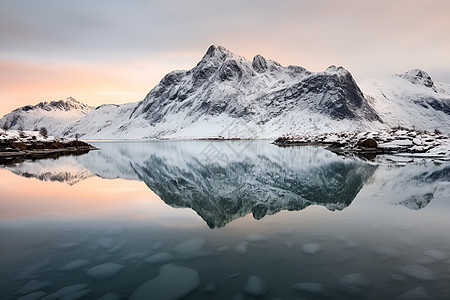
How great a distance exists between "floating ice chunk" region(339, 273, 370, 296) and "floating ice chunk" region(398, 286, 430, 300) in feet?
2.20

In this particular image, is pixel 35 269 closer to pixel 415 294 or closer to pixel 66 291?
pixel 66 291

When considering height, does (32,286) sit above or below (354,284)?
above

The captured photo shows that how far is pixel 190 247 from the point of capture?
8.23 metres

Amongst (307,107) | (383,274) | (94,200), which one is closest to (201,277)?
(383,274)

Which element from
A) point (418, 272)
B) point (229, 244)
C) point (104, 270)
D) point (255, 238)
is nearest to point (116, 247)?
point (104, 270)

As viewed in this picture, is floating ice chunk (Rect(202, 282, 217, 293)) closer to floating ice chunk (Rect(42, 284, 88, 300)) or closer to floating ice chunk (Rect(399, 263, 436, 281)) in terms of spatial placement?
floating ice chunk (Rect(42, 284, 88, 300))

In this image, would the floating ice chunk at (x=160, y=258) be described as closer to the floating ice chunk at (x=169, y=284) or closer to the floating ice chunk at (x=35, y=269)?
the floating ice chunk at (x=169, y=284)

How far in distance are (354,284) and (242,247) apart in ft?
10.4

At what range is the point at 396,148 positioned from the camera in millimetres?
43750

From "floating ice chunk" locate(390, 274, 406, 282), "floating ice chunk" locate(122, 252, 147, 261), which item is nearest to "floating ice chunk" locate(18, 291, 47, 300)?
"floating ice chunk" locate(122, 252, 147, 261)

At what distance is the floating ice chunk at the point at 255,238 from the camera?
28.5 ft

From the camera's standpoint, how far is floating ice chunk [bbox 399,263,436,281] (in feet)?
20.4

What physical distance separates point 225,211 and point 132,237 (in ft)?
14.9

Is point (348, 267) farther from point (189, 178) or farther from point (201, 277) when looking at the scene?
point (189, 178)
